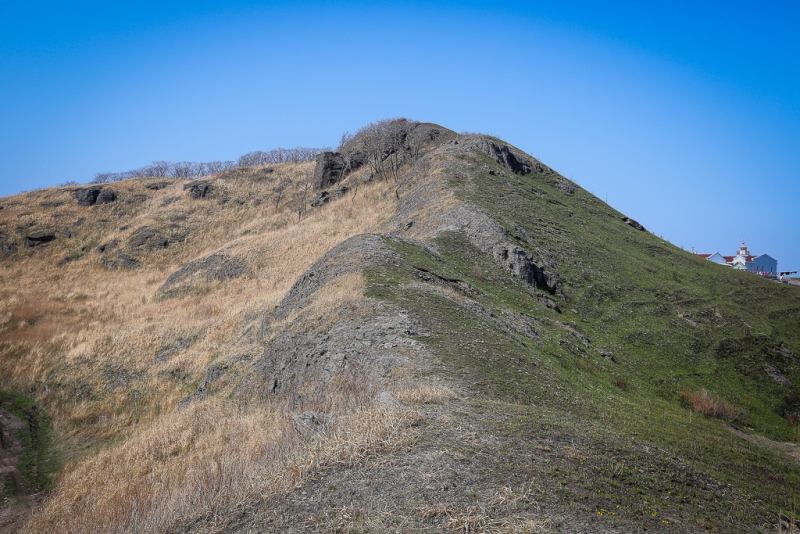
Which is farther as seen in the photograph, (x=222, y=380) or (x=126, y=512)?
(x=222, y=380)

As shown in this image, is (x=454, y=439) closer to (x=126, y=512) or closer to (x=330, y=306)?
(x=126, y=512)

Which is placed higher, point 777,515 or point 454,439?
point 454,439

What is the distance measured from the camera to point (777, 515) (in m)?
7.89

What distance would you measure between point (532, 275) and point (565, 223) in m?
12.3

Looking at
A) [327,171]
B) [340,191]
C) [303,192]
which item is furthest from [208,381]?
[303,192]

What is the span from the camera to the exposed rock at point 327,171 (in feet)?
222

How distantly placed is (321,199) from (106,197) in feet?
134

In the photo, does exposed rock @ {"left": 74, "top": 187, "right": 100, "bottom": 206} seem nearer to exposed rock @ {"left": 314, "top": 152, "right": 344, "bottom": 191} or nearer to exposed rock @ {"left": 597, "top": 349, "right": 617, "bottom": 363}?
exposed rock @ {"left": 314, "top": 152, "right": 344, "bottom": 191}

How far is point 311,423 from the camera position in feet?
30.9

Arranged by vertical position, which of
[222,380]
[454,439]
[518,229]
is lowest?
[222,380]

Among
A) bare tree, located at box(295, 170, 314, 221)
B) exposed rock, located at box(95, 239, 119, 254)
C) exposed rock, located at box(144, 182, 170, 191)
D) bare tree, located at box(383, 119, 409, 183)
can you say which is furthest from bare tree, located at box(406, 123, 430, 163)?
exposed rock, located at box(144, 182, 170, 191)

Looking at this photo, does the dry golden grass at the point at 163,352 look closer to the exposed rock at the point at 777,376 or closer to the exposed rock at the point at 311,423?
the exposed rock at the point at 311,423

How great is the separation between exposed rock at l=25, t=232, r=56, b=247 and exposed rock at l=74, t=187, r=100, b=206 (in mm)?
10661

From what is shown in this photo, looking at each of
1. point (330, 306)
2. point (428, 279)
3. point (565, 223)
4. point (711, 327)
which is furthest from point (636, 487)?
point (565, 223)
